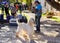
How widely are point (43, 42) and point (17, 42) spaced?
107cm

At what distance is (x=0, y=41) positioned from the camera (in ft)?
30.0

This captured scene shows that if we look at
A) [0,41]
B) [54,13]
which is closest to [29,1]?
[54,13]

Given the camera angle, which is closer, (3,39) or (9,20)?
(3,39)

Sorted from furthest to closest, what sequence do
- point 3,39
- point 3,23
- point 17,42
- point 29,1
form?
point 29,1 → point 3,23 → point 3,39 → point 17,42

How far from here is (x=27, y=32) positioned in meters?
6.94

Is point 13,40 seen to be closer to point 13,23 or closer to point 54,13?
point 13,23

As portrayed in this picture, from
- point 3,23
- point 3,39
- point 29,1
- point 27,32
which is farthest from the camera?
point 29,1

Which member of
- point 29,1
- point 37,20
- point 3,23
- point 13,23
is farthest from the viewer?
point 29,1

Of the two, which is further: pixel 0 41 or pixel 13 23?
pixel 13 23

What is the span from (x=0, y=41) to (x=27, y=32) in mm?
2511

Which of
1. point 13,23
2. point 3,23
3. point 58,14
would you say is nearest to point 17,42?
point 13,23

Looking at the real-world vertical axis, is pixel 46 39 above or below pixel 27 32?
below

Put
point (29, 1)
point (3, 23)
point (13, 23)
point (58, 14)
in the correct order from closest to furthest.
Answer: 1. point (13, 23)
2. point (3, 23)
3. point (58, 14)
4. point (29, 1)

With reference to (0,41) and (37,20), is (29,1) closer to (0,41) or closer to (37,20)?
(37,20)
